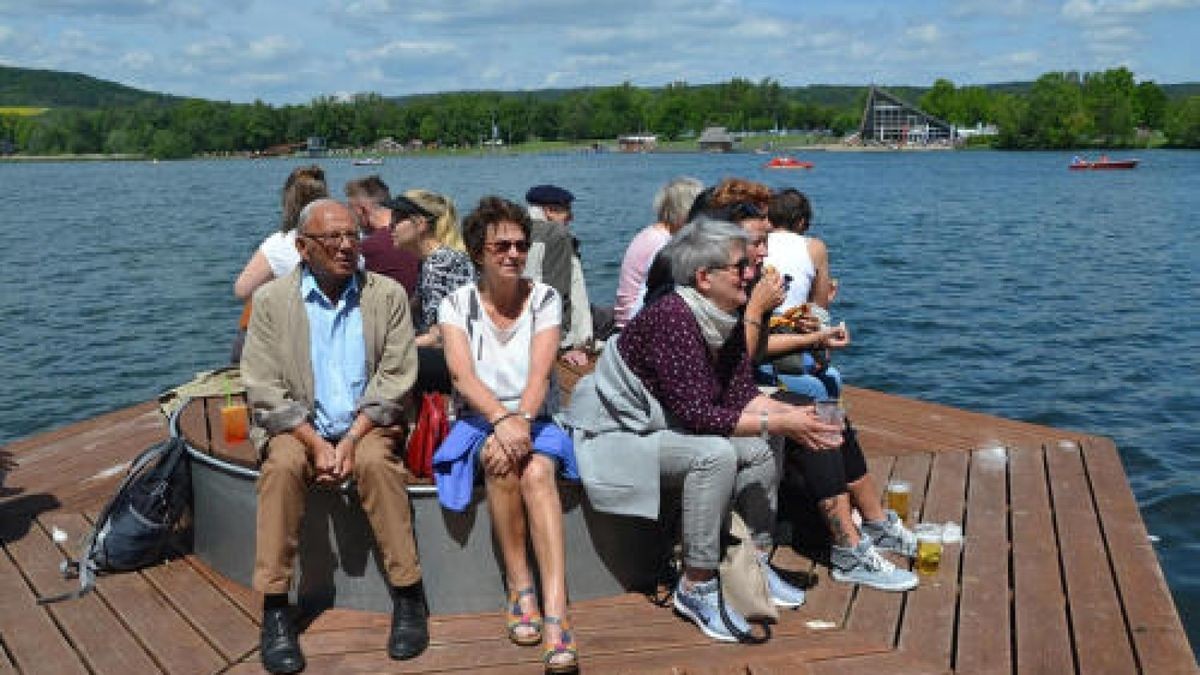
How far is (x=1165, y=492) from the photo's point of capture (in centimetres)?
747

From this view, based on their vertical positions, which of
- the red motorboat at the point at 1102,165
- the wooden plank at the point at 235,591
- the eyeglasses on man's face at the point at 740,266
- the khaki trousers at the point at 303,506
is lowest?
the red motorboat at the point at 1102,165

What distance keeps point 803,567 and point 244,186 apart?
60.4 metres

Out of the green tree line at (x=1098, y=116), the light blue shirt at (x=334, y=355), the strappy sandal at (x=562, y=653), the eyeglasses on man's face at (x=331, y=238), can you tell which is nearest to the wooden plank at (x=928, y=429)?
the strappy sandal at (x=562, y=653)

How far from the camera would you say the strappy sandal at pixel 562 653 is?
3.23 meters

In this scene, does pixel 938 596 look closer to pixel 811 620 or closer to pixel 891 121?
pixel 811 620

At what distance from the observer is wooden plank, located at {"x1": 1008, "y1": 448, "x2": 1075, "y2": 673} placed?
3.47m

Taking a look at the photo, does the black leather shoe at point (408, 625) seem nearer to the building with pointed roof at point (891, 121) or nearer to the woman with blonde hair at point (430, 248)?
the woman with blonde hair at point (430, 248)

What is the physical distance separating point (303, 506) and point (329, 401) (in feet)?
1.27

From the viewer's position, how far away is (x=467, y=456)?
12.0 ft

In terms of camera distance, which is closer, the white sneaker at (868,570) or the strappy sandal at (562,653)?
the strappy sandal at (562,653)

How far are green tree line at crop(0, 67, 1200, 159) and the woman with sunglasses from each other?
110 m

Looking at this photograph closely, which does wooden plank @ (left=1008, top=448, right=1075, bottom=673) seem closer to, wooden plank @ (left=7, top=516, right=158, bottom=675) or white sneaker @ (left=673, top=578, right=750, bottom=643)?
white sneaker @ (left=673, top=578, right=750, bottom=643)


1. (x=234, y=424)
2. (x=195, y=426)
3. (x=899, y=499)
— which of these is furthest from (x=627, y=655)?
(x=195, y=426)

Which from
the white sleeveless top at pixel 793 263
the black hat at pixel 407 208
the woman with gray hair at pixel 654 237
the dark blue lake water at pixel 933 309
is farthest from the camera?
the dark blue lake water at pixel 933 309
